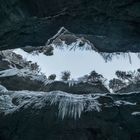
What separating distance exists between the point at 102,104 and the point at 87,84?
3.74 metres

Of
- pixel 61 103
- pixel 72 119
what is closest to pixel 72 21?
pixel 61 103

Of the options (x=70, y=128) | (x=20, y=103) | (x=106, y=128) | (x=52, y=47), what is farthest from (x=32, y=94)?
(x=52, y=47)

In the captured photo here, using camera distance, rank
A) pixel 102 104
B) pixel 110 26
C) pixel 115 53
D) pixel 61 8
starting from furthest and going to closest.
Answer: pixel 115 53
pixel 102 104
pixel 110 26
pixel 61 8

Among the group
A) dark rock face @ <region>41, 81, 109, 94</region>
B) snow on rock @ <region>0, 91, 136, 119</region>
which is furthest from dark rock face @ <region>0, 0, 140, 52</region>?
dark rock face @ <region>41, 81, 109, 94</region>

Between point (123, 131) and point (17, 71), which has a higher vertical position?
point (17, 71)

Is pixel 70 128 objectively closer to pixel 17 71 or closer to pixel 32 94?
pixel 32 94

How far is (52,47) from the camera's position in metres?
12.8

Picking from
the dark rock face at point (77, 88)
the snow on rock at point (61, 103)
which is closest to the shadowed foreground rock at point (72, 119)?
the snow on rock at point (61, 103)

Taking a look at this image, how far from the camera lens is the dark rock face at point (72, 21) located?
6.91 metres

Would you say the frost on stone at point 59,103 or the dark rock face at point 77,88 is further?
the dark rock face at point 77,88

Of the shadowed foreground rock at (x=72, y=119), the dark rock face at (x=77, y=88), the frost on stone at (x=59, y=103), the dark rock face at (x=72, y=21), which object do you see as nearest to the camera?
the dark rock face at (x=72, y=21)

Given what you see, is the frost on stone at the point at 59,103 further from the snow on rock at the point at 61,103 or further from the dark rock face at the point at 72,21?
the dark rock face at the point at 72,21

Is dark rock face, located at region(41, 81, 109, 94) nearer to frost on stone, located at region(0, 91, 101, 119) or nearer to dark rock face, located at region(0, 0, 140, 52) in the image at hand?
frost on stone, located at region(0, 91, 101, 119)

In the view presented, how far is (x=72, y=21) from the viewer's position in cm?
783
